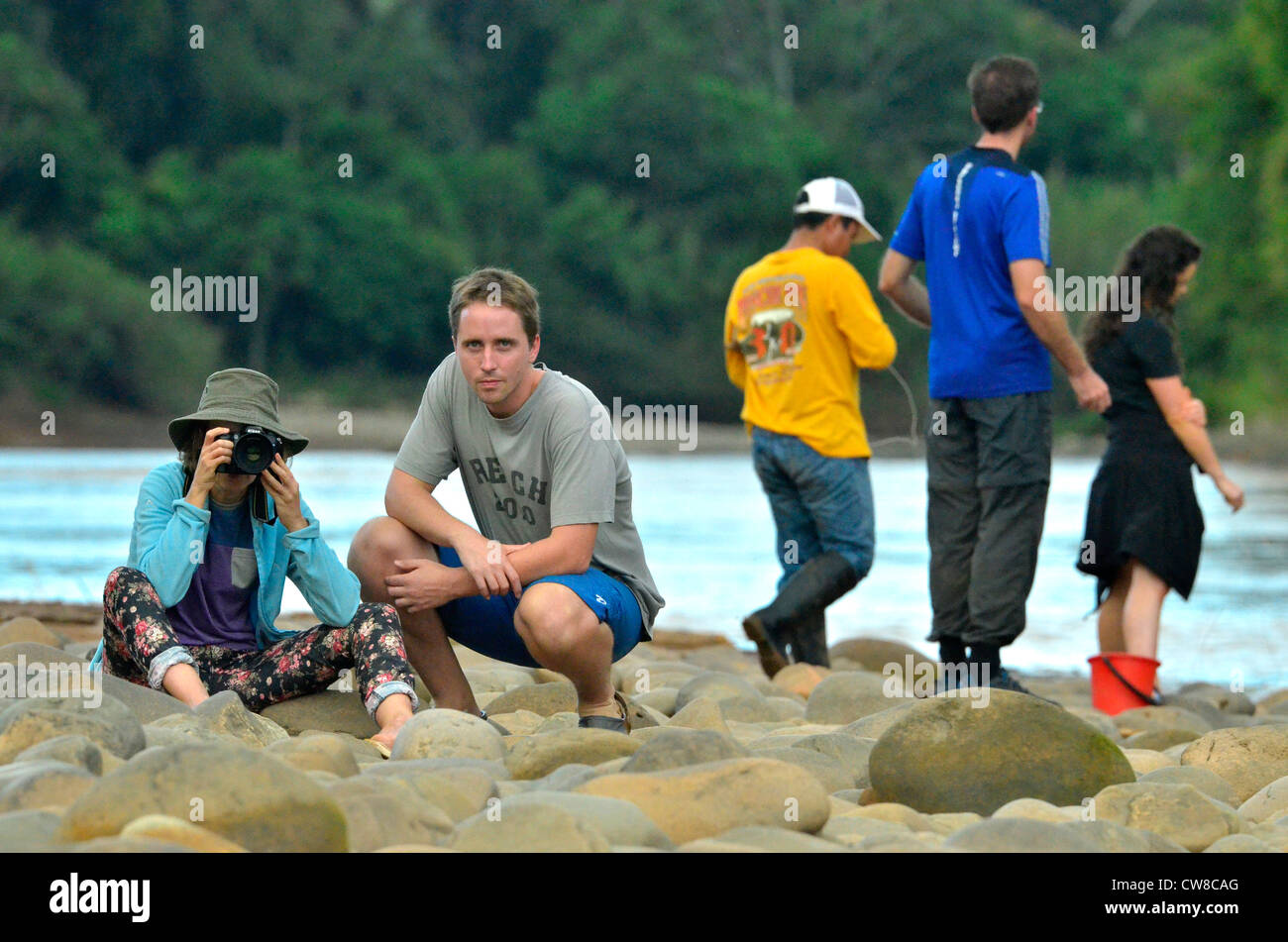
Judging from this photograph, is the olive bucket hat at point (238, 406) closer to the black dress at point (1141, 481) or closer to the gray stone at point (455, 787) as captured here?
the gray stone at point (455, 787)

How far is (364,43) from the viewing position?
44344 mm

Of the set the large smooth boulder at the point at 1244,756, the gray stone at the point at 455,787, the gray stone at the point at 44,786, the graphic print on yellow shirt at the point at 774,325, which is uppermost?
the graphic print on yellow shirt at the point at 774,325

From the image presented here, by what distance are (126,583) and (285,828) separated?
1.49 meters

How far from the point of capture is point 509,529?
426cm

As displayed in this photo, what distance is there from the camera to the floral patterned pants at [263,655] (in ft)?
13.2

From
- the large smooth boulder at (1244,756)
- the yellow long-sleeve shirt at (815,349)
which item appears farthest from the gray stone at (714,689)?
the large smooth boulder at (1244,756)

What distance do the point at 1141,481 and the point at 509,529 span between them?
2382 mm

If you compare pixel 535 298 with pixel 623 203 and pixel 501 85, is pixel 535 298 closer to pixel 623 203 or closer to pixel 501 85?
pixel 623 203

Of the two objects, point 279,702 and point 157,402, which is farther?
point 157,402

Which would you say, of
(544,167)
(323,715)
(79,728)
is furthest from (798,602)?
(544,167)

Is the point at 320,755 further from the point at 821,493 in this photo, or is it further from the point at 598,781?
the point at 821,493

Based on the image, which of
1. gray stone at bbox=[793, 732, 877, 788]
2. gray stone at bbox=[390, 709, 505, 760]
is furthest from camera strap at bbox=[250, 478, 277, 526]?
gray stone at bbox=[793, 732, 877, 788]

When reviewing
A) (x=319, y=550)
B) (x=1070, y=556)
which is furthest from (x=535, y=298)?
(x=1070, y=556)

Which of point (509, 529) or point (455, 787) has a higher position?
point (509, 529)
